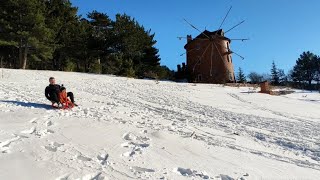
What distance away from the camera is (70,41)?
43.8 meters

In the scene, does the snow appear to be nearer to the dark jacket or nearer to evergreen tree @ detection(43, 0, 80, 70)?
the dark jacket

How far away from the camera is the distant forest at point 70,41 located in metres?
38.8

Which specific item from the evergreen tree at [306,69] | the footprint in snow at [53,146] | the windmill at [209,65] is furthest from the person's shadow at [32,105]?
the evergreen tree at [306,69]

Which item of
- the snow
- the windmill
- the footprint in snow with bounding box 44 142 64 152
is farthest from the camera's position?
the windmill

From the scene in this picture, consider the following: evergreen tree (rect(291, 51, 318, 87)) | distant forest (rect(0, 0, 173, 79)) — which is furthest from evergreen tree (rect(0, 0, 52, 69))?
evergreen tree (rect(291, 51, 318, 87))

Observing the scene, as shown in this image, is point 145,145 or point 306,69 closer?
point 145,145

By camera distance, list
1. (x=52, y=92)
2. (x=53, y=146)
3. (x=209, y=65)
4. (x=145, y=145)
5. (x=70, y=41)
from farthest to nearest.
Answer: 1. (x=209, y=65)
2. (x=70, y=41)
3. (x=52, y=92)
4. (x=145, y=145)
5. (x=53, y=146)

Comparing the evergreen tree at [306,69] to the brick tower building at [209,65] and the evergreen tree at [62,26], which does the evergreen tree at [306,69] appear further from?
the evergreen tree at [62,26]

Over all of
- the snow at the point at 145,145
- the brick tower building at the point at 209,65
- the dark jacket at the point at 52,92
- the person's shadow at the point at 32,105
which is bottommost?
the snow at the point at 145,145

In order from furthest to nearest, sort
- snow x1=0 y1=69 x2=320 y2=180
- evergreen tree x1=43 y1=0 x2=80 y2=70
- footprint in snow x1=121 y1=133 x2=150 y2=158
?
evergreen tree x1=43 y1=0 x2=80 y2=70 < footprint in snow x1=121 y1=133 x2=150 y2=158 < snow x1=0 y1=69 x2=320 y2=180

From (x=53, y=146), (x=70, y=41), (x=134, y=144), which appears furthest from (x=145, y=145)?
(x=70, y=41)

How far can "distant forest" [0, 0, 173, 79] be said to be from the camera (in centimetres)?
3881

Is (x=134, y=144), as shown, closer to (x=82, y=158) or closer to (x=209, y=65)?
(x=82, y=158)

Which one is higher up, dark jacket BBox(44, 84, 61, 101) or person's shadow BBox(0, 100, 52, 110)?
dark jacket BBox(44, 84, 61, 101)
